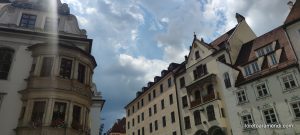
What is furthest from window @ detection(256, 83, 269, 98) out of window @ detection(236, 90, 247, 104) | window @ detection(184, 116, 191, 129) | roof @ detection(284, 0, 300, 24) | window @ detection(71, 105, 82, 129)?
window @ detection(71, 105, 82, 129)

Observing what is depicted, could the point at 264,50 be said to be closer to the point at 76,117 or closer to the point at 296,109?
the point at 296,109

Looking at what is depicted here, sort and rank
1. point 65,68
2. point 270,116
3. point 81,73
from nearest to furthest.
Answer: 1. point 65,68
2. point 81,73
3. point 270,116

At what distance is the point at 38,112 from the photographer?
1625 centimetres

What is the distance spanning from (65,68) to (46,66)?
1.36m

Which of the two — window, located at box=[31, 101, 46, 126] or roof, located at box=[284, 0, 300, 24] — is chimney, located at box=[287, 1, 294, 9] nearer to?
roof, located at box=[284, 0, 300, 24]

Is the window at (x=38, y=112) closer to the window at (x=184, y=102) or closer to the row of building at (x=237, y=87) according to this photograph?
the row of building at (x=237, y=87)

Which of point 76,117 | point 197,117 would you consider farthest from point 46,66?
point 197,117

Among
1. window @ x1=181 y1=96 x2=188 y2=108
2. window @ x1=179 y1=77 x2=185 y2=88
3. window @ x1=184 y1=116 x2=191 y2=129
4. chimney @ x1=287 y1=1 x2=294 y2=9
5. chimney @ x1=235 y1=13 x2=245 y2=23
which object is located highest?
chimney @ x1=235 y1=13 x2=245 y2=23

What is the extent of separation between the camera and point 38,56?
60.2 feet

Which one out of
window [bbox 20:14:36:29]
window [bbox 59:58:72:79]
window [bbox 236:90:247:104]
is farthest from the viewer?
window [bbox 236:90:247:104]

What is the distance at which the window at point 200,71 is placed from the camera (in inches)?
1519

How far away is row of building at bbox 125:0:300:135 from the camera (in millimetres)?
27266

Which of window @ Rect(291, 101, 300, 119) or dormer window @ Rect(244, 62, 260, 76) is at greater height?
dormer window @ Rect(244, 62, 260, 76)

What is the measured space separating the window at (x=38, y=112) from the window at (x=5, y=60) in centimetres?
375
